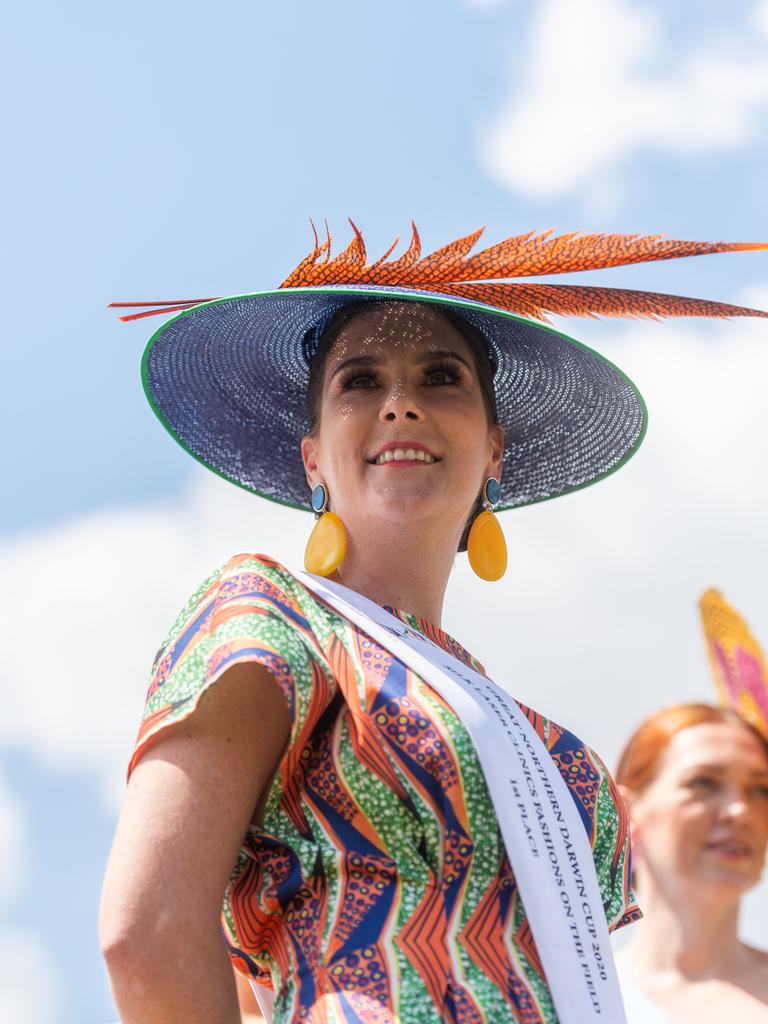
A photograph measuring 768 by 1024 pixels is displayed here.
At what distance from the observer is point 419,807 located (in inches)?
97.9

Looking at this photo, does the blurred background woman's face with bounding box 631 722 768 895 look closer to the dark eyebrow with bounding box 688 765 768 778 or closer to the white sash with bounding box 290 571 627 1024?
A: the dark eyebrow with bounding box 688 765 768 778

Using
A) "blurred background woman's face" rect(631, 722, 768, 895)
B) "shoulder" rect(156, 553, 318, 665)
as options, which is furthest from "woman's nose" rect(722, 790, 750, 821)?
"shoulder" rect(156, 553, 318, 665)

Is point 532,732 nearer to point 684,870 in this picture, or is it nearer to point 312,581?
point 312,581

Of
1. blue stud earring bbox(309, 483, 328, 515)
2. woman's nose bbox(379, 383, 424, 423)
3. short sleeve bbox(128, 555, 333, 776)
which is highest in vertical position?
A: woman's nose bbox(379, 383, 424, 423)

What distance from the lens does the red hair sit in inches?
260

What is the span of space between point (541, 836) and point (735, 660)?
16.3 ft

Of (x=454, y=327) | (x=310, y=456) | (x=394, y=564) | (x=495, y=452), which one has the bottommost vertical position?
(x=394, y=564)

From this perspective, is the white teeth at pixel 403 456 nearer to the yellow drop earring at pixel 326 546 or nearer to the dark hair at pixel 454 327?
the yellow drop earring at pixel 326 546

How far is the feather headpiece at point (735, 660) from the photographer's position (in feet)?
22.8

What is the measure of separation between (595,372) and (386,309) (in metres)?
Answer: 0.73

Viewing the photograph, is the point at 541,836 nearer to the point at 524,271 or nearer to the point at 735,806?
the point at 524,271

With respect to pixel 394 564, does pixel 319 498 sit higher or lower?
higher

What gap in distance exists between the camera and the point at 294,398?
13.4ft

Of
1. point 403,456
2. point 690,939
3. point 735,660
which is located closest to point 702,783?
point 690,939
